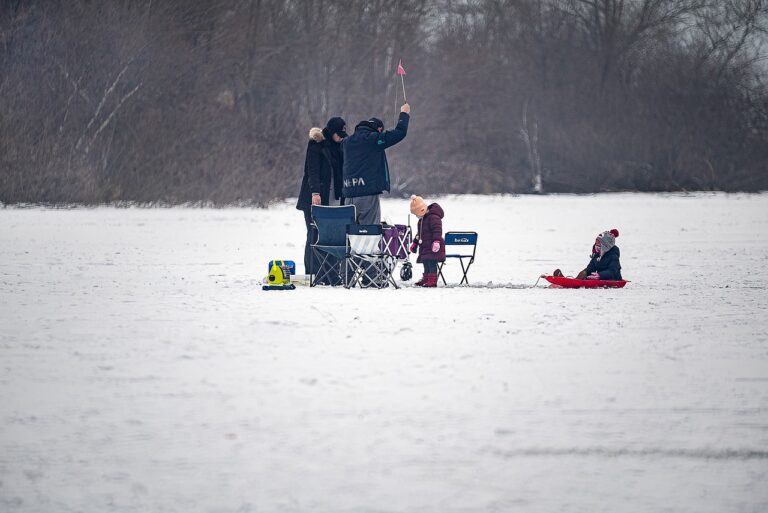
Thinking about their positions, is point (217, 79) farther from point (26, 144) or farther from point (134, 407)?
point (134, 407)

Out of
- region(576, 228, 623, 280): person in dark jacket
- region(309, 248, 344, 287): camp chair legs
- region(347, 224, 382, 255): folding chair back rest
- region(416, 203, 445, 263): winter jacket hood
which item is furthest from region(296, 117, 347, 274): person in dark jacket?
region(576, 228, 623, 280): person in dark jacket

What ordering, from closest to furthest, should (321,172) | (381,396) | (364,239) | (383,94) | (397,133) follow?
(381,396) → (364,239) → (397,133) → (321,172) → (383,94)

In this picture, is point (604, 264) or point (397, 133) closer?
point (397, 133)

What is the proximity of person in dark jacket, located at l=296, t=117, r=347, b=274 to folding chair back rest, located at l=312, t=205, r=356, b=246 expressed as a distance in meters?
0.34

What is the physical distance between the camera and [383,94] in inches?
1829

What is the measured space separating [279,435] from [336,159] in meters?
6.87

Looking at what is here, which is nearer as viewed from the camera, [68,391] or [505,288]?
[68,391]

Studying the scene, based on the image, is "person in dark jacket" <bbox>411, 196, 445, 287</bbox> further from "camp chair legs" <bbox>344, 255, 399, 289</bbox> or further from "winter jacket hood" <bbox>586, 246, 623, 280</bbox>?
"winter jacket hood" <bbox>586, 246, 623, 280</bbox>

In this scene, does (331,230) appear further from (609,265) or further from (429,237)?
(609,265)

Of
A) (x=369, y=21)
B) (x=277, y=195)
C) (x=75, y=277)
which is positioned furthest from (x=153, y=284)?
(x=369, y=21)

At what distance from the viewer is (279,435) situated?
17.9ft

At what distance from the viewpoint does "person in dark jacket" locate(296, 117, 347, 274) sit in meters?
11.9

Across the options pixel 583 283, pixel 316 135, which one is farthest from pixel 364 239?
pixel 583 283

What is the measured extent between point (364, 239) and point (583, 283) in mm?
2121
